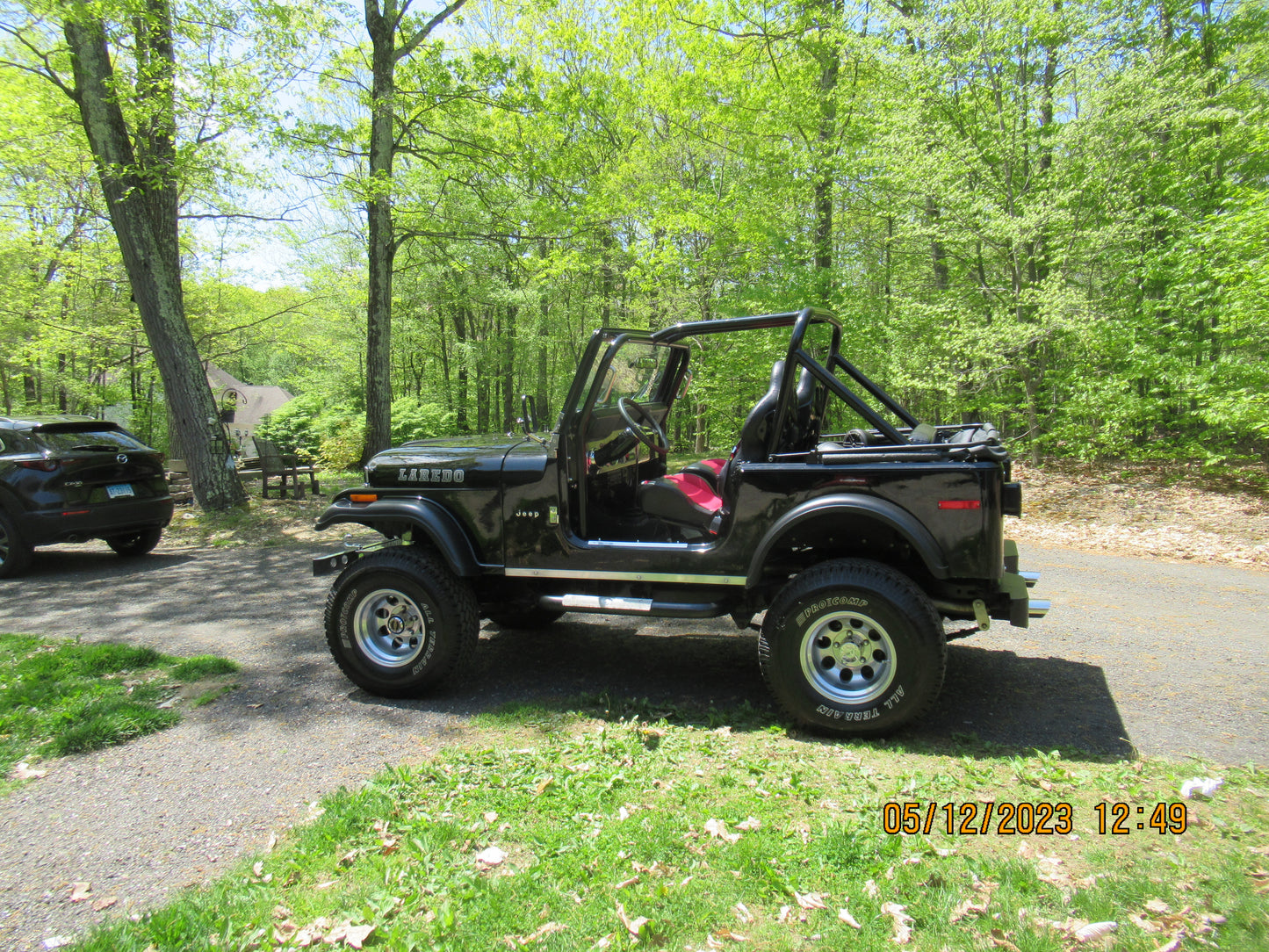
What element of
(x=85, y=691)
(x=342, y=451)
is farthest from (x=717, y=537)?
(x=342, y=451)

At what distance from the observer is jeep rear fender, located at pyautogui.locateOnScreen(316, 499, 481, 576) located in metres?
4.15

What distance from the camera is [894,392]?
42.1 ft

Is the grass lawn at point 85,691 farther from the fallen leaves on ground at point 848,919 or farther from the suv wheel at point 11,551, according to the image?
the fallen leaves on ground at point 848,919

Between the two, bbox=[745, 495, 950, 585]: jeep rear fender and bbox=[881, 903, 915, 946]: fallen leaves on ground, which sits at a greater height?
bbox=[745, 495, 950, 585]: jeep rear fender

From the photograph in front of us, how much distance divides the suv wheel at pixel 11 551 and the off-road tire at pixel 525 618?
17.9ft

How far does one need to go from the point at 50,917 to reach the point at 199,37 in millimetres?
11919

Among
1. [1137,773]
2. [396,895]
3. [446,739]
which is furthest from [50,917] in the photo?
[1137,773]

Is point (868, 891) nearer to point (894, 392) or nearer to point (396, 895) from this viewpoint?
point (396, 895)

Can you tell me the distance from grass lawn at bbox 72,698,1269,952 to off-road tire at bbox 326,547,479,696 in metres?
0.79

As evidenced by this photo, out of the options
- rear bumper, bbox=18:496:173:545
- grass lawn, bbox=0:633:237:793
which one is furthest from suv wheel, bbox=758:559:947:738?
rear bumper, bbox=18:496:173:545

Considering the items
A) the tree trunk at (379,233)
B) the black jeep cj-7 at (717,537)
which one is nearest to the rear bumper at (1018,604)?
the black jeep cj-7 at (717,537)

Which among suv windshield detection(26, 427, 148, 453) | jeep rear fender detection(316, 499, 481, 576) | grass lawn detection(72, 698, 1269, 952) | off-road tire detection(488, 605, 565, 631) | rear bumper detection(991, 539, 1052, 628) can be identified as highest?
suv windshield detection(26, 427, 148, 453)

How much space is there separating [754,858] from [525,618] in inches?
118
